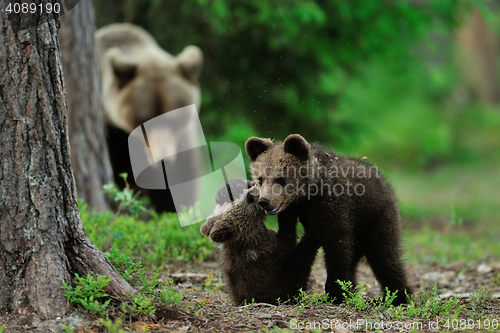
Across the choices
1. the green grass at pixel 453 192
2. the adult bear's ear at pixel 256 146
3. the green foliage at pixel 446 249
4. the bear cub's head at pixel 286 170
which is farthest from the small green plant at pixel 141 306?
the green grass at pixel 453 192

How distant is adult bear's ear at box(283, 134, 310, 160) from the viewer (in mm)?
3965

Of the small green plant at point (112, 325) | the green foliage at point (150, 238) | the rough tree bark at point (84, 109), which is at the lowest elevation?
the small green plant at point (112, 325)

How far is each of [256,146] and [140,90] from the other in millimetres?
3756

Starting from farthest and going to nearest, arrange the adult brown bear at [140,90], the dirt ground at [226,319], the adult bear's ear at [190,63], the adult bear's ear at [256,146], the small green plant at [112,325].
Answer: the adult bear's ear at [190,63]
the adult brown bear at [140,90]
the adult bear's ear at [256,146]
the dirt ground at [226,319]
the small green plant at [112,325]

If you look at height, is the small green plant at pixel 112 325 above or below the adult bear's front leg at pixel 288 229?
below

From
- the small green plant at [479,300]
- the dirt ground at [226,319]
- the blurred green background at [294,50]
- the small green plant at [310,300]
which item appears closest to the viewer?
the dirt ground at [226,319]

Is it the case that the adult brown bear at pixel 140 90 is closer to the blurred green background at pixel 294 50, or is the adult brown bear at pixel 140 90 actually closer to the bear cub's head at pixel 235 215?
the blurred green background at pixel 294 50

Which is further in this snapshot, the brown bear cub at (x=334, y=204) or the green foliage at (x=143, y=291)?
the brown bear cub at (x=334, y=204)

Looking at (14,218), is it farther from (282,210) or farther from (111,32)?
(111,32)

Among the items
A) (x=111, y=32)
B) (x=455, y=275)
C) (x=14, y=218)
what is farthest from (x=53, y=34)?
(x=111, y=32)

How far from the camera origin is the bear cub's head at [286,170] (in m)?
3.92

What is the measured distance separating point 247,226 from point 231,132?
13.5ft

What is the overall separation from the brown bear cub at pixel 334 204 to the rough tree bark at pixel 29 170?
4.64ft

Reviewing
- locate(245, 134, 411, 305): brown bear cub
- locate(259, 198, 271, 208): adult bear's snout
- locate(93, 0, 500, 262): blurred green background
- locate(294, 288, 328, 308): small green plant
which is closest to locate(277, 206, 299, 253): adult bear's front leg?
locate(245, 134, 411, 305): brown bear cub
